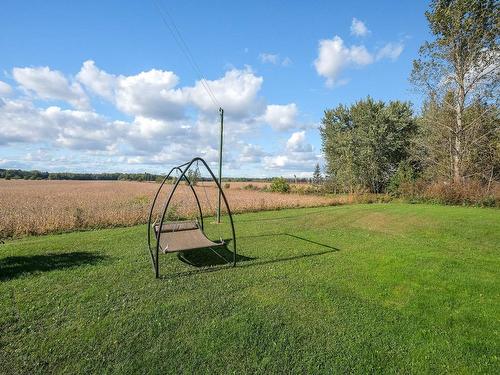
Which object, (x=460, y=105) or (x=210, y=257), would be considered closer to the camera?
Answer: (x=210, y=257)

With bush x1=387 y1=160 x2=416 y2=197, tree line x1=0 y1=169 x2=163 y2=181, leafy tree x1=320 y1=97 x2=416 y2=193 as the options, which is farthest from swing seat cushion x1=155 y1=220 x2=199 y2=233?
tree line x1=0 y1=169 x2=163 y2=181

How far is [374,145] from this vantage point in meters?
30.9

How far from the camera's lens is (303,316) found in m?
4.65

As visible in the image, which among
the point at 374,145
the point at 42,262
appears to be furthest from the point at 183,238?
the point at 374,145

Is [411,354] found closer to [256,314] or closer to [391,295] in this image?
[391,295]

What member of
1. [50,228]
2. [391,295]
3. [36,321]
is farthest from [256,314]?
[50,228]

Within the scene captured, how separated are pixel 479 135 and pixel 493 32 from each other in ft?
20.4

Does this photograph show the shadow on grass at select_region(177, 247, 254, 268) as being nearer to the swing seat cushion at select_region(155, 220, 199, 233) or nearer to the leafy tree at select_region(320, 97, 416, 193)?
the swing seat cushion at select_region(155, 220, 199, 233)

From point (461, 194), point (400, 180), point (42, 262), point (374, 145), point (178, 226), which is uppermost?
point (374, 145)

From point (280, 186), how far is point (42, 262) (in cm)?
3151

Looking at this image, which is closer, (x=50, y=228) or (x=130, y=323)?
(x=130, y=323)

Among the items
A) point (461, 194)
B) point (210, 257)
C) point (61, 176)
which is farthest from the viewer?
point (61, 176)

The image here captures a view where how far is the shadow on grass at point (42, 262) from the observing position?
258 inches

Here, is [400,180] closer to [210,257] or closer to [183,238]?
[210,257]
